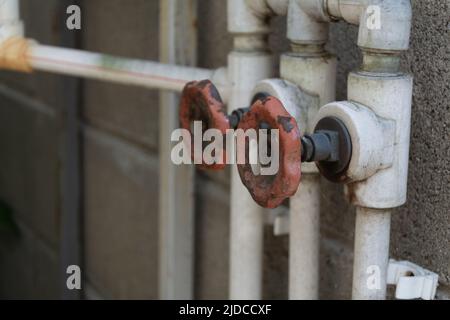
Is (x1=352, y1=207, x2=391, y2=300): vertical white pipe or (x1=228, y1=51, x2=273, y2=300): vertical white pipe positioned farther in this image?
(x1=228, y1=51, x2=273, y2=300): vertical white pipe

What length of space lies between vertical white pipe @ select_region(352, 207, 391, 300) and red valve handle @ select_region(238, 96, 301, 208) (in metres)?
0.13

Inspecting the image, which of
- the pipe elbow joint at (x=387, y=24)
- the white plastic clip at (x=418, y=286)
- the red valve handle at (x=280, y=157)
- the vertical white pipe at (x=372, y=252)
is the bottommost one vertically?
the white plastic clip at (x=418, y=286)

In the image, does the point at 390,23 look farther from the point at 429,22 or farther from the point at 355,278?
the point at 355,278

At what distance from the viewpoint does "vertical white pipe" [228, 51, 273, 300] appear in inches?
41.3

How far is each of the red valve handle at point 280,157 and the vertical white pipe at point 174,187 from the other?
0.55 m

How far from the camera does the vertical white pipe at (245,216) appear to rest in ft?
3.44

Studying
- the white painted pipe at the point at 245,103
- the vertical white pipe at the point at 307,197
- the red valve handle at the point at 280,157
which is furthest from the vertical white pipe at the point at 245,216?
the red valve handle at the point at 280,157

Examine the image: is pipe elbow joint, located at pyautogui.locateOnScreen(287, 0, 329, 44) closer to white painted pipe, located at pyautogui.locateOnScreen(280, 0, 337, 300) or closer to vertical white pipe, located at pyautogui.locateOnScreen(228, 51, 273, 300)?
white painted pipe, located at pyautogui.locateOnScreen(280, 0, 337, 300)

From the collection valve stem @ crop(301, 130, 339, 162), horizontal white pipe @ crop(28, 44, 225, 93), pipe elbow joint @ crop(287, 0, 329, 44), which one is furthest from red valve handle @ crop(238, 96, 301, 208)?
horizontal white pipe @ crop(28, 44, 225, 93)

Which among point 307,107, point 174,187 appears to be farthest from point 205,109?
point 174,187

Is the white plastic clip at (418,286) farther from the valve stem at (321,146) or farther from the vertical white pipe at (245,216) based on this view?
the vertical white pipe at (245,216)

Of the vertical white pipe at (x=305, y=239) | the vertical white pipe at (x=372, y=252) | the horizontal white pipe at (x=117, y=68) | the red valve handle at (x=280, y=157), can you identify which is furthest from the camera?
the horizontal white pipe at (x=117, y=68)
